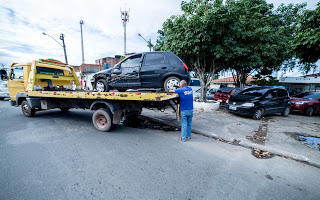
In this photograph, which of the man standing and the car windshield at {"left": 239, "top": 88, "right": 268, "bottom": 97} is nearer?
the man standing

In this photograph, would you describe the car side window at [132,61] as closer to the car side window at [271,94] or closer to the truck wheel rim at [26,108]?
the truck wheel rim at [26,108]

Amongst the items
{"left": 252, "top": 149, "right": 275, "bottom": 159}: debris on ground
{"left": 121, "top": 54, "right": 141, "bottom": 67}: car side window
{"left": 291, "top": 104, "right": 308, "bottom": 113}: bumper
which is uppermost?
{"left": 121, "top": 54, "right": 141, "bottom": 67}: car side window

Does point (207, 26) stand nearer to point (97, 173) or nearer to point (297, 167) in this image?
point (297, 167)

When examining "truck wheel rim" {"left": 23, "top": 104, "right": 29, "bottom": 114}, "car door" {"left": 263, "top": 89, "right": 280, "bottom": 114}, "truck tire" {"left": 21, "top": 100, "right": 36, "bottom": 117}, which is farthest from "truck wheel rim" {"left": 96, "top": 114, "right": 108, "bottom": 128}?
"car door" {"left": 263, "top": 89, "right": 280, "bottom": 114}

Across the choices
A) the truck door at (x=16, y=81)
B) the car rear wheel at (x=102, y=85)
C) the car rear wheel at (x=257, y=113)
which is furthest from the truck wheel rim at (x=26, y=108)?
the car rear wheel at (x=257, y=113)

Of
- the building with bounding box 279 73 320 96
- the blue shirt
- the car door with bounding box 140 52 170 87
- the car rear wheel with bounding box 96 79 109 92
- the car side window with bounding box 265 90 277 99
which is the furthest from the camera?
the building with bounding box 279 73 320 96

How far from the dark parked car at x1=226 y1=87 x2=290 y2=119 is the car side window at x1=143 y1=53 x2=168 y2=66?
15.4ft

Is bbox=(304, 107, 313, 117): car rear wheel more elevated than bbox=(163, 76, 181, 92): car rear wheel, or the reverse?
bbox=(163, 76, 181, 92): car rear wheel

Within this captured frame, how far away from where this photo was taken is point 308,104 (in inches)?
318

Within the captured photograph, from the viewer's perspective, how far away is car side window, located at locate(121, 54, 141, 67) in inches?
181

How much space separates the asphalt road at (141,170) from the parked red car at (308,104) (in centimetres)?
755

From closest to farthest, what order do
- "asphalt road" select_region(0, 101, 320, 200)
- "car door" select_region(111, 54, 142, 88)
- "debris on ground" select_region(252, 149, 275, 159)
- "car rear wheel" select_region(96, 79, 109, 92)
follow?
"asphalt road" select_region(0, 101, 320, 200) < "debris on ground" select_region(252, 149, 275, 159) < "car door" select_region(111, 54, 142, 88) < "car rear wheel" select_region(96, 79, 109, 92)

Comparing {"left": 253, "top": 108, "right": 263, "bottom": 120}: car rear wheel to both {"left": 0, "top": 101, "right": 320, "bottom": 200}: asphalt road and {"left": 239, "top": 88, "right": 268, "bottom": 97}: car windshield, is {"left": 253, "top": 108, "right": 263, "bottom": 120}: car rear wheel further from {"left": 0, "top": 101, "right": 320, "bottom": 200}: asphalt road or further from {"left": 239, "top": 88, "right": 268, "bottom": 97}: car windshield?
{"left": 0, "top": 101, "right": 320, "bottom": 200}: asphalt road

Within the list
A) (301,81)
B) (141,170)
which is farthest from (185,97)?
(301,81)
